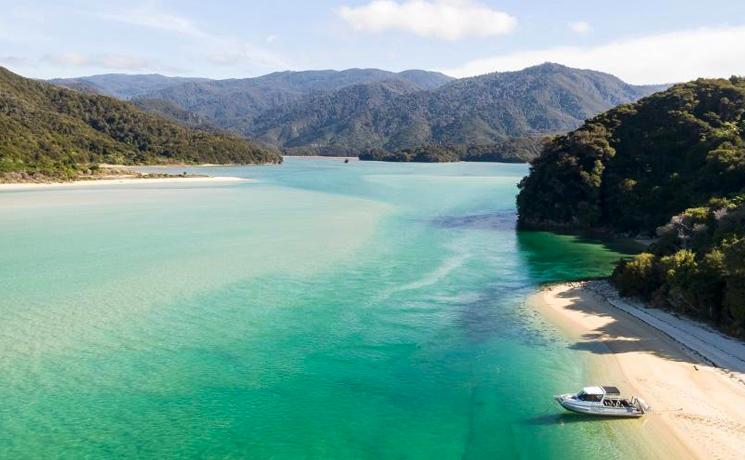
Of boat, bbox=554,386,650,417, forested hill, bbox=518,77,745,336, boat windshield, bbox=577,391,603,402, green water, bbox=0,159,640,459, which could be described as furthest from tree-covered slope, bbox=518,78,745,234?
boat windshield, bbox=577,391,603,402

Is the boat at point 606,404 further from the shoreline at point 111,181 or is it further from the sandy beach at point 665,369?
the shoreline at point 111,181

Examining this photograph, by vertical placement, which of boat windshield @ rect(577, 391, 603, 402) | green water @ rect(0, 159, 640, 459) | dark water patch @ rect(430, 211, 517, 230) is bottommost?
green water @ rect(0, 159, 640, 459)

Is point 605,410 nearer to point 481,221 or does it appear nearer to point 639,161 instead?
point 639,161

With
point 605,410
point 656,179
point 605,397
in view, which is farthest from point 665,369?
point 656,179

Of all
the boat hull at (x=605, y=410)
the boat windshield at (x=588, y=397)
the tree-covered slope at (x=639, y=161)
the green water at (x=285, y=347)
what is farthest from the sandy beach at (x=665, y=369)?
the tree-covered slope at (x=639, y=161)

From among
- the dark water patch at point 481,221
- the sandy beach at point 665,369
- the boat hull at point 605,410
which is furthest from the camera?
the dark water patch at point 481,221

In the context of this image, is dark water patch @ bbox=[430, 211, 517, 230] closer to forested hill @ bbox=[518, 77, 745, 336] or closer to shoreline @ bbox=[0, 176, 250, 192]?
forested hill @ bbox=[518, 77, 745, 336]
